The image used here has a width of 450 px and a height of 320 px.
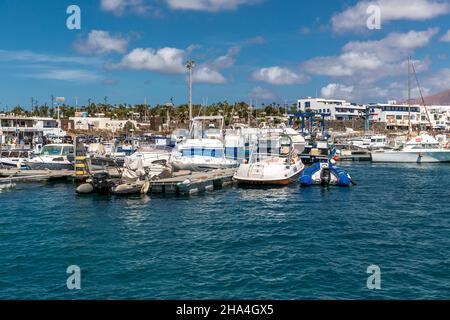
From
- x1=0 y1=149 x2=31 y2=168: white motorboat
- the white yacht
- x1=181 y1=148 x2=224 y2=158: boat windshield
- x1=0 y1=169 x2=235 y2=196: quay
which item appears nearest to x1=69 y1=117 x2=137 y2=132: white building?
x1=0 y1=149 x2=31 y2=168: white motorboat

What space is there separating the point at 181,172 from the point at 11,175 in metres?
17.6

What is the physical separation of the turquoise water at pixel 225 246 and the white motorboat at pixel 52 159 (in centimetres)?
1257

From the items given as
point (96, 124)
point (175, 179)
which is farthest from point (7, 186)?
point (96, 124)

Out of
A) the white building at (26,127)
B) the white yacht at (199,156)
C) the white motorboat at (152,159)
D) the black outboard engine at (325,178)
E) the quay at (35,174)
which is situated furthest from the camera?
the white building at (26,127)

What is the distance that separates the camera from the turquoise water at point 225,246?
1755 centimetres

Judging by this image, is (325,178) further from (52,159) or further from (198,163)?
(52,159)

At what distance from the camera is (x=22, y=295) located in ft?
55.6

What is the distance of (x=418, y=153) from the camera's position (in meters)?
80.8

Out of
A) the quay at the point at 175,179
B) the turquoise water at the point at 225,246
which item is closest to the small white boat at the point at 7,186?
the quay at the point at 175,179

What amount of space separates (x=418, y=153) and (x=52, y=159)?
196ft

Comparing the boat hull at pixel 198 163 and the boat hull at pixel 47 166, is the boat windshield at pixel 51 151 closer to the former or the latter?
the boat hull at pixel 47 166

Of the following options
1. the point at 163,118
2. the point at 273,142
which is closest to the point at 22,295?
the point at 273,142
